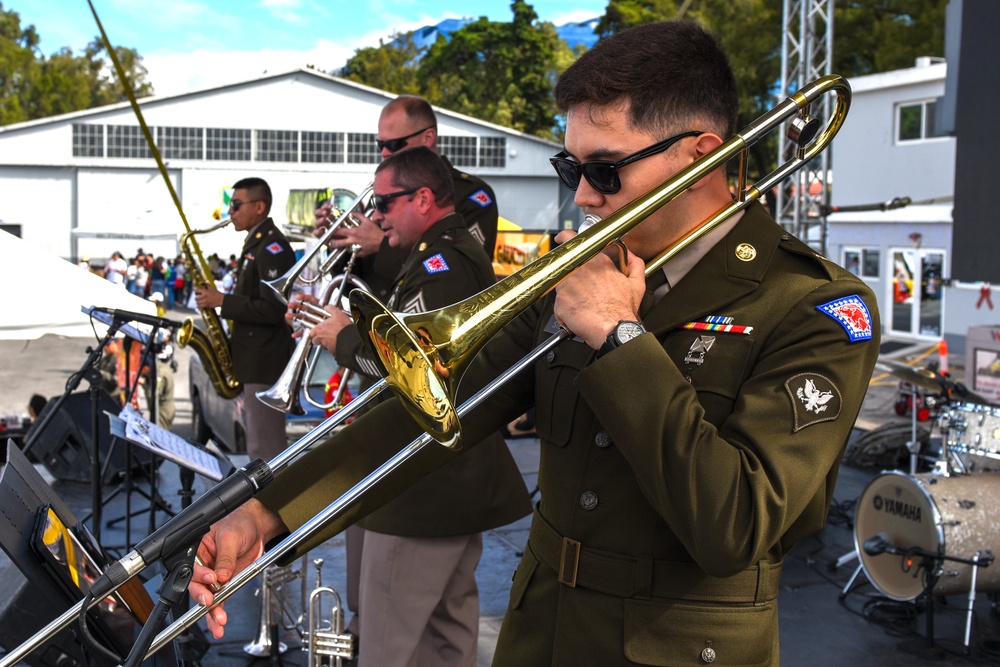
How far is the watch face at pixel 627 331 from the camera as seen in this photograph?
1.61m

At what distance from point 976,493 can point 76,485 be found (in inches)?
259

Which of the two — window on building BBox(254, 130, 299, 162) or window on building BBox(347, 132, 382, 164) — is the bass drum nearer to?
window on building BBox(347, 132, 382, 164)

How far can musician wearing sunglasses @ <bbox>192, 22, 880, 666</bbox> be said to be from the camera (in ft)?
5.16

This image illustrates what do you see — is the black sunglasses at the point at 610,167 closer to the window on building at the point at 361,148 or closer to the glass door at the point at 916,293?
the glass door at the point at 916,293

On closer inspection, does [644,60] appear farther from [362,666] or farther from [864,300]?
[362,666]

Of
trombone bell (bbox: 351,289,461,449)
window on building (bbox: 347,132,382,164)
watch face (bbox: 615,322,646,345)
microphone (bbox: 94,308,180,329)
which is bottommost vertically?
microphone (bbox: 94,308,180,329)

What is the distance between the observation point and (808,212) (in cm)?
1321

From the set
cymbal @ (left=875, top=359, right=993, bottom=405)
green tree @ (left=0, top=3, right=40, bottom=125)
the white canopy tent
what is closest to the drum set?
cymbal @ (left=875, top=359, right=993, bottom=405)

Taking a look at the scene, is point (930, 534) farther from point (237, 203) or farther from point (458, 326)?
point (237, 203)

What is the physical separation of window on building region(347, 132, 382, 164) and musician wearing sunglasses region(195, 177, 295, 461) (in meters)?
30.3

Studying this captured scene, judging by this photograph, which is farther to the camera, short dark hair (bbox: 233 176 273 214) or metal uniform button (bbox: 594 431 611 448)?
short dark hair (bbox: 233 176 273 214)

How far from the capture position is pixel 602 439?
6.07 ft

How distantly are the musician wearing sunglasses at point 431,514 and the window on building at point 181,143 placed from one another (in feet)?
110

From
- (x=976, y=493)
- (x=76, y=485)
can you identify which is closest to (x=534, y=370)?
(x=976, y=493)
